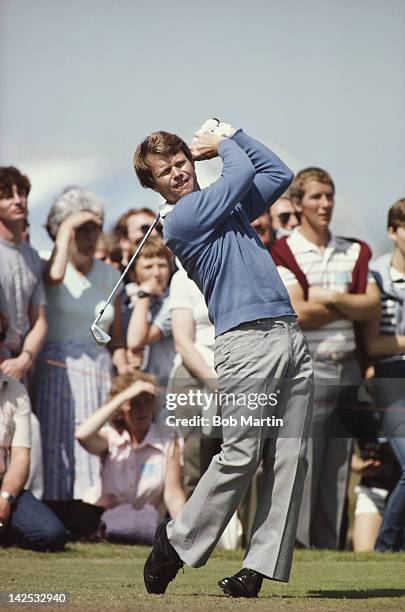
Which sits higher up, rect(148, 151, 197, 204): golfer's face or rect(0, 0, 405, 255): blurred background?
rect(0, 0, 405, 255): blurred background

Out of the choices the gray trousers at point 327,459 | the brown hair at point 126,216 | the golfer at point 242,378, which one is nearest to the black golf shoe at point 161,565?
the golfer at point 242,378

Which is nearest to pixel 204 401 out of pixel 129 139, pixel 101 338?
pixel 129 139

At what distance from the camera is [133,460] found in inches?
275

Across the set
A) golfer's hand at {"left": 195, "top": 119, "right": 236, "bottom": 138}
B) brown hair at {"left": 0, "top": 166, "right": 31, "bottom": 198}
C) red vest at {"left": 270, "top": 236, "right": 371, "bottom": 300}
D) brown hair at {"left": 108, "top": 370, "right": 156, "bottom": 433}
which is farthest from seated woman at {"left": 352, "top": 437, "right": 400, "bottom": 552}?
golfer's hand at {"left": 195, "top": 119, "right": 236, "bottom": 138}

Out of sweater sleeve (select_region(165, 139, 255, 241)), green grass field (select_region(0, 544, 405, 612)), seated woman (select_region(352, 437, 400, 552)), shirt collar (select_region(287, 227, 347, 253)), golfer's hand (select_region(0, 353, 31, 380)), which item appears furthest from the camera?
→ shirt collar (select_region(287, 227, 347, 253))

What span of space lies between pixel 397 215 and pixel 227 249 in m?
2.74

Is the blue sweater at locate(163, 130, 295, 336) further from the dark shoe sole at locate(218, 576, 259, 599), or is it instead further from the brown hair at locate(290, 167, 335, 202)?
the brown hair at locate(290, 167, 335, 202)

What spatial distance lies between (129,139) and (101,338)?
267 centimetres

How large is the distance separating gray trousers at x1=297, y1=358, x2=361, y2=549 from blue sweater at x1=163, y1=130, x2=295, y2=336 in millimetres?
2441

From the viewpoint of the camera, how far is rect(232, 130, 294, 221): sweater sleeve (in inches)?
183

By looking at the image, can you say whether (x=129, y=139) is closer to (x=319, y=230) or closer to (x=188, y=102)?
(x=188, y=102)

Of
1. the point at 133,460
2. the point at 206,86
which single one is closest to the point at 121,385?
the point at 133,460

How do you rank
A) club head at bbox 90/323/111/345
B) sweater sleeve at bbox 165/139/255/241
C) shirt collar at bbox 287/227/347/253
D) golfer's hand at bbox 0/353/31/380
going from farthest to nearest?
shirt collar at bbox 287/227/347/253, golfer's hand at bbox 0/353/31/380, club head at bbox 90/323/111/345, sweater sleeve at bbox 165/139/255/241

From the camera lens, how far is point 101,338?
4.68 metres
